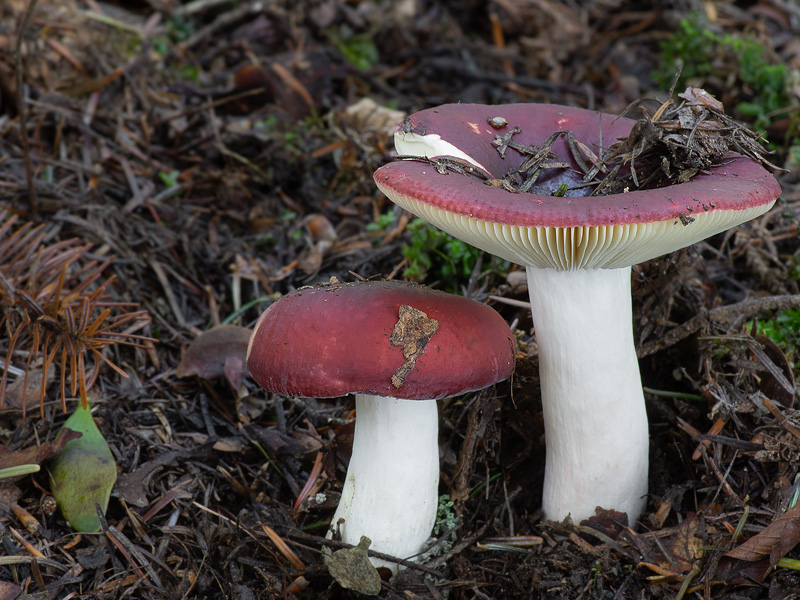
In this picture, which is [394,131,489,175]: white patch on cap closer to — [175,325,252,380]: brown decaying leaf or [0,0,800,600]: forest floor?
[0,0,800,600]: forest floor

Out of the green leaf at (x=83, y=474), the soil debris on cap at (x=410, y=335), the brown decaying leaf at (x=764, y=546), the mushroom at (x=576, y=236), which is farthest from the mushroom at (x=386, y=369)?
the brown decaying leaf at (x=764, y=546)

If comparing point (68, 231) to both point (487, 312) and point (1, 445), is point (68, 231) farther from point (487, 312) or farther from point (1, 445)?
point (487, 312)

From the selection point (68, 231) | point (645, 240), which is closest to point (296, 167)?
point (68, 231)

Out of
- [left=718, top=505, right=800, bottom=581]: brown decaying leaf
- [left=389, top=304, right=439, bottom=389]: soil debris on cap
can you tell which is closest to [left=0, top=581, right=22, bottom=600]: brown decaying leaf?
[left=389, top=304, right=439, bottom=389]: soil debris on cap

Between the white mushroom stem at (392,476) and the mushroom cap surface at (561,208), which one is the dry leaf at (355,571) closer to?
the white mushroom stem at (392,476)

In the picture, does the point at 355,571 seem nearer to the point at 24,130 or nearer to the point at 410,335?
the point at 410,335

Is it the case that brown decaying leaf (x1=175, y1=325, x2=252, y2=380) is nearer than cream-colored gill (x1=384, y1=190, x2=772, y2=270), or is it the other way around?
cream-colored gill (x1=384, y1=190, x2=772, y2=270)
